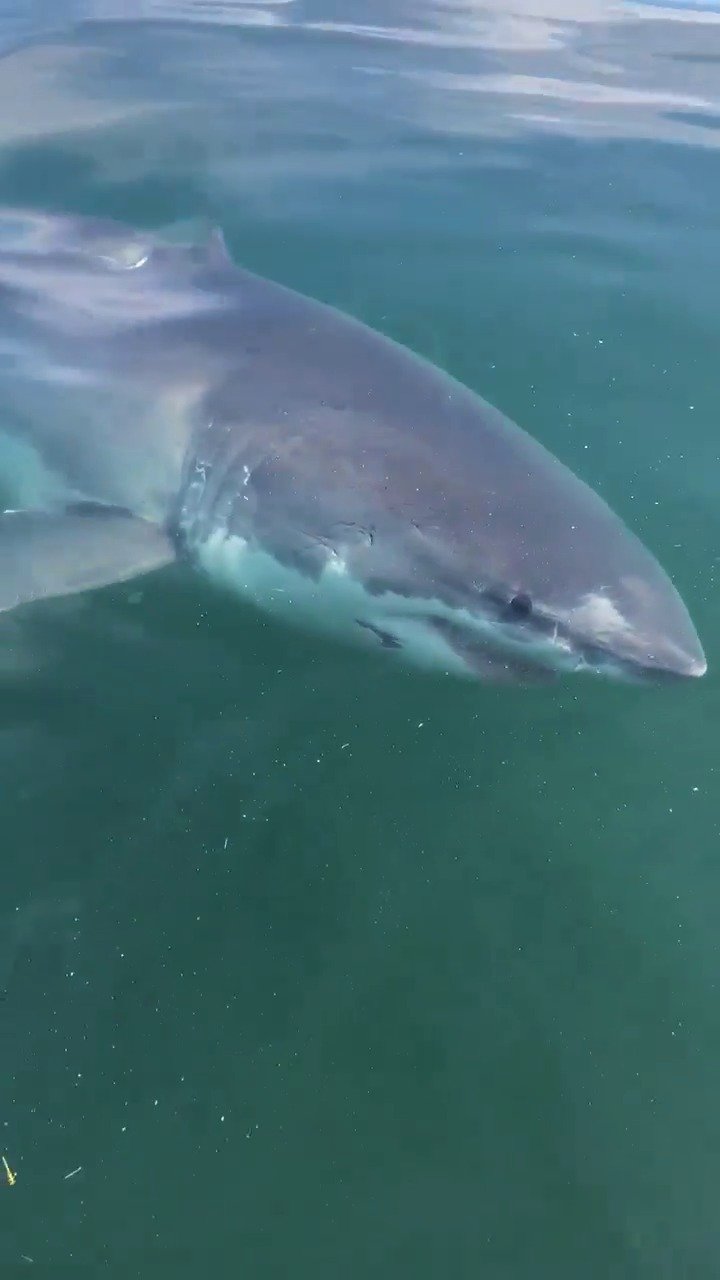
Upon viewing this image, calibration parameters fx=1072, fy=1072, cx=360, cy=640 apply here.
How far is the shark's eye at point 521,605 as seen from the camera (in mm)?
3562

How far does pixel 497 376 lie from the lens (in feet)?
18.5

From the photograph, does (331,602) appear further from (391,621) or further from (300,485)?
(300,485)

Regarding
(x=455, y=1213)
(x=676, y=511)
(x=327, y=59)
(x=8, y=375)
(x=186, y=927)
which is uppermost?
(x=327, y=59)

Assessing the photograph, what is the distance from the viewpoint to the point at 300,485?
4.15m

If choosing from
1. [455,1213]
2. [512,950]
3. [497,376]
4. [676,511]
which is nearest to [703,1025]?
[512,950]

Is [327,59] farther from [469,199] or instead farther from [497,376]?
[497,376]

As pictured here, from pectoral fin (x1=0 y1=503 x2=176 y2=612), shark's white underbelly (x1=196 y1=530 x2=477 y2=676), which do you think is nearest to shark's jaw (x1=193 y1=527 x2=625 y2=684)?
shark's white underbelly (x1=196 y1=530 x2=477 y2=676)

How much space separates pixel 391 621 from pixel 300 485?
26.0 inches

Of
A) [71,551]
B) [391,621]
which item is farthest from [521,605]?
[71,551]

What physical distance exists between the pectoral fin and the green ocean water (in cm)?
19

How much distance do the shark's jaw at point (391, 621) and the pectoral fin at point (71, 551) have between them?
235mm

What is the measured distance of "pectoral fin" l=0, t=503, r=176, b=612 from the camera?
3.98 meters

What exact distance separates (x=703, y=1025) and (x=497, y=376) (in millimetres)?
3559

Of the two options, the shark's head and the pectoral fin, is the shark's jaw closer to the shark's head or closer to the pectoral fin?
the shark's head
